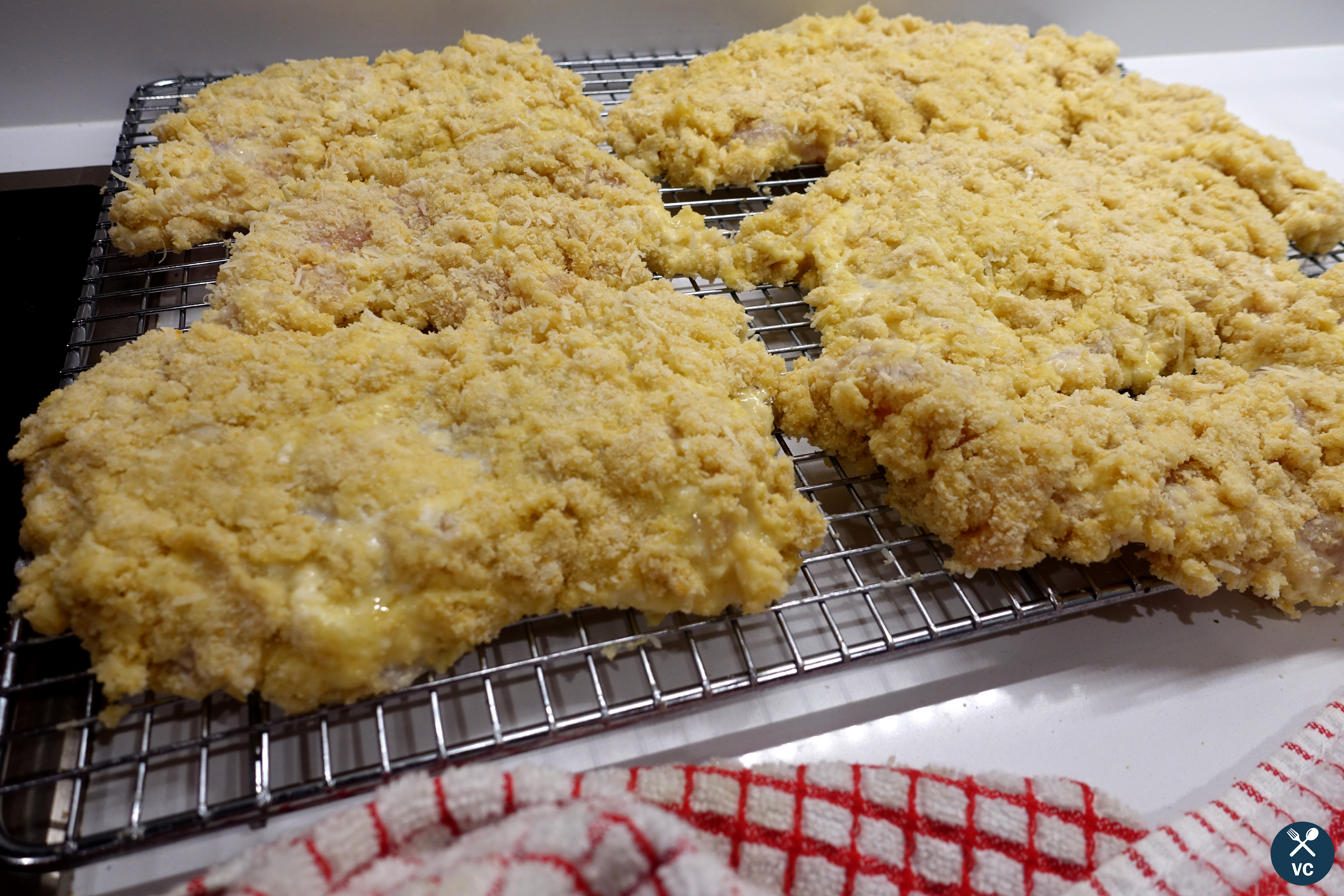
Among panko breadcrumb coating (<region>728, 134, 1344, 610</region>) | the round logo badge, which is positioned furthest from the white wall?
the round logo badge

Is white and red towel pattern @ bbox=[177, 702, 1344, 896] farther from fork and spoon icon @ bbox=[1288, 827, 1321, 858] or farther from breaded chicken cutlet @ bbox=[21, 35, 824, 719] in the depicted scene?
breaded chicken cutlet @ bbox=[21, 35, 824, 719]

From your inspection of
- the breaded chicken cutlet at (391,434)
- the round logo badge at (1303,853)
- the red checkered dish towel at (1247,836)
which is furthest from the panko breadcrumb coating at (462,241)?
the round logo badge at (1303,853)

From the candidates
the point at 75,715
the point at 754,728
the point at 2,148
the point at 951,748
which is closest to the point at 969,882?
the point at 951,748

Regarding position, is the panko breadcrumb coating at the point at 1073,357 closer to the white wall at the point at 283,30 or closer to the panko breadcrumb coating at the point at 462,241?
the panko breadcrumb coating at the point at 462,241

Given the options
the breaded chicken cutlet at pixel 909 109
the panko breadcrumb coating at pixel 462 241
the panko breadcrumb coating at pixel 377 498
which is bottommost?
the panko breadcrumb coating at pixel 377 498

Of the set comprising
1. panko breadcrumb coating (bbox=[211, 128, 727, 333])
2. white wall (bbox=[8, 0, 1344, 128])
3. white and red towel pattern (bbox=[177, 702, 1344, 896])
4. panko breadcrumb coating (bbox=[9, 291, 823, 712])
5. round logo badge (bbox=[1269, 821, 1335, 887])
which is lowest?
round logo badge (bbox=[1269, 821, 1335, 887])

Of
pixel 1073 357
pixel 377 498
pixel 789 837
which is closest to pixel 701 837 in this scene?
pixel 789 837

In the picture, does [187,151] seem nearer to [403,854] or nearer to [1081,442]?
[403,854]
